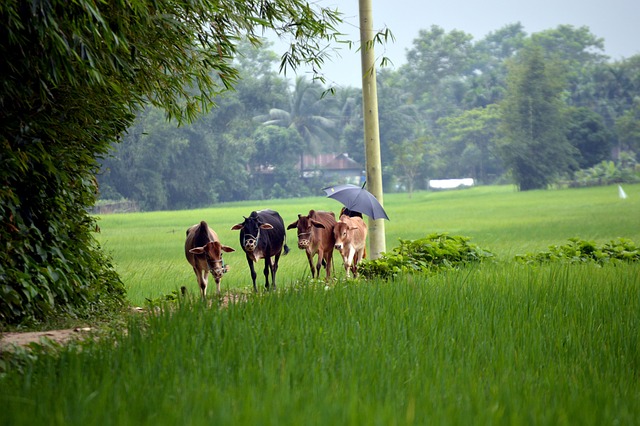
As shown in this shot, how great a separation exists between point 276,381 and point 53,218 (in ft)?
13.3

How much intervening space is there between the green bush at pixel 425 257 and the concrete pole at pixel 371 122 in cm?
36

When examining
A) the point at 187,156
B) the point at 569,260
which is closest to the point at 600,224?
the point at 569,260

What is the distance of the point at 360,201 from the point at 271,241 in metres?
1.63

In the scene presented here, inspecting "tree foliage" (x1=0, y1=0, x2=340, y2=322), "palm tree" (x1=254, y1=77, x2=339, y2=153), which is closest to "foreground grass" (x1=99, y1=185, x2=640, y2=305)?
"tree foliage" (x1=0, y1=0, x2=340, y2=322)

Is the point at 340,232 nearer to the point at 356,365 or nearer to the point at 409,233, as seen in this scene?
the point at 356,365

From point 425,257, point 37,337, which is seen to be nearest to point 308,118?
point 425,257

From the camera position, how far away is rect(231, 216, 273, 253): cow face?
26.9 feet

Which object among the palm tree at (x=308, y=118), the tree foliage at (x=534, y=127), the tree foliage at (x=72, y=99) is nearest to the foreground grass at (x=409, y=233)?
the tree foliage at (x=72, y=99)

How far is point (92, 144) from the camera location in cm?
833

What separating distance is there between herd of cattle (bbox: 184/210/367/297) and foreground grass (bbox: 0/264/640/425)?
44.9 inches

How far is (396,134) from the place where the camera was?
2394 inches

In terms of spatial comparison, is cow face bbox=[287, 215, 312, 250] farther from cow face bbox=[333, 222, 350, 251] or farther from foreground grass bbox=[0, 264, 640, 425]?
foreground grass bbox=[0, 264, 640, 425]

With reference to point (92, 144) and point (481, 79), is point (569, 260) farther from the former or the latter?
point (481, 79)

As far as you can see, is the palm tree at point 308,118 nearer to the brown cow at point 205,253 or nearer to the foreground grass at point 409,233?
the foreground grass at point 409,233
